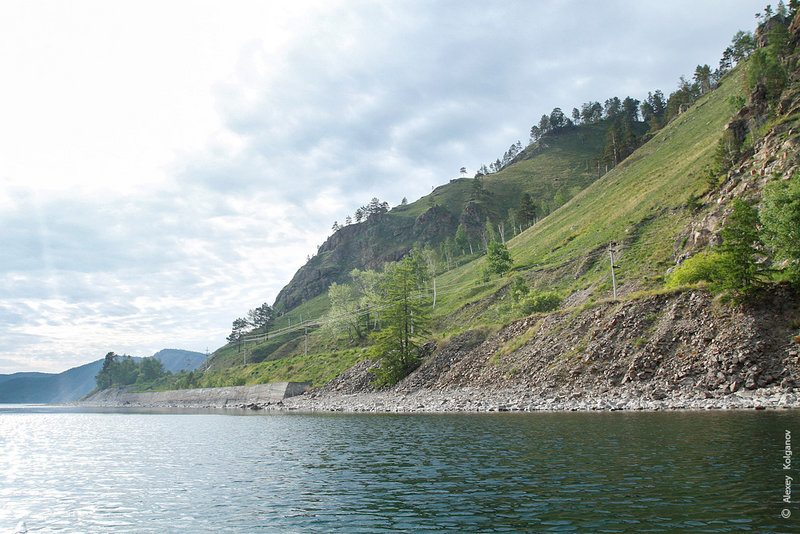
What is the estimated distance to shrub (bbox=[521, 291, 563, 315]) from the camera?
215 ft

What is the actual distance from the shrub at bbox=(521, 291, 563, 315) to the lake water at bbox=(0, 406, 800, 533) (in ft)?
118

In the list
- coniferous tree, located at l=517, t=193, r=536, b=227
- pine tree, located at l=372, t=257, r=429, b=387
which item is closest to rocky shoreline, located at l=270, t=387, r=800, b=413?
pine tree, located at l=372, t=257, r=429, b=387

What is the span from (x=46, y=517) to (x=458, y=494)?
562 inches

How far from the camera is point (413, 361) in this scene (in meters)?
70.6

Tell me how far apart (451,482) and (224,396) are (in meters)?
105

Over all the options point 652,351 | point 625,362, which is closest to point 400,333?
point 625,362

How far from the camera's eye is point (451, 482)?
16328mm

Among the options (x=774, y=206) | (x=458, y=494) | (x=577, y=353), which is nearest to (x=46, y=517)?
(x=458, y=494)

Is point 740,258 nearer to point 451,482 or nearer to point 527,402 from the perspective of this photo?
point 527,402

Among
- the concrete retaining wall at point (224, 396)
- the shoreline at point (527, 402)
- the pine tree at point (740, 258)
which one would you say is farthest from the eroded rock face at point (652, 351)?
the concrete retaining wall at point (224, 396)

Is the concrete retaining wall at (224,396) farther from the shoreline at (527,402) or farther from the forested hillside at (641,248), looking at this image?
the shoreline at (527,402)

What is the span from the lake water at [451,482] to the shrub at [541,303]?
35878mm

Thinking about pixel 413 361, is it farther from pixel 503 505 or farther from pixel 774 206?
pixel 503 505

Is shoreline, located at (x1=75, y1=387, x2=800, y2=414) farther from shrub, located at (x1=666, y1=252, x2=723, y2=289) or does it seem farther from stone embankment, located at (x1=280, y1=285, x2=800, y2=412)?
shrub, located at (x1=666, y1=252, x2=723, y2=289)
